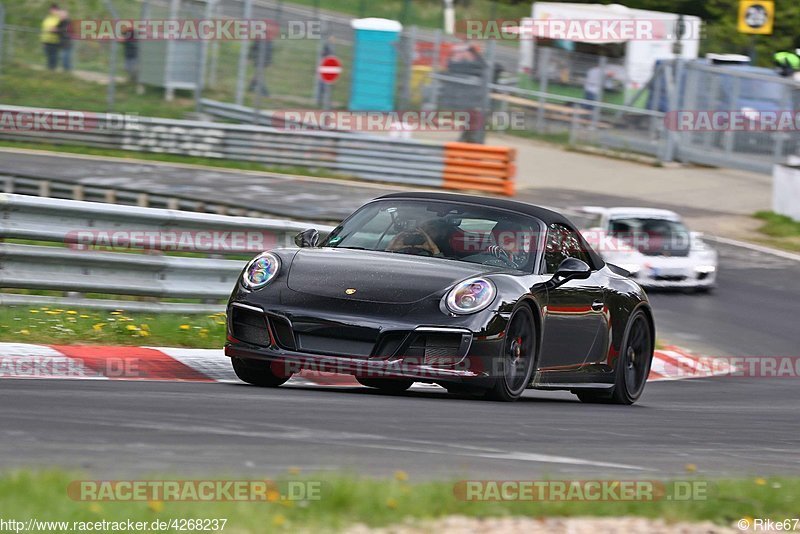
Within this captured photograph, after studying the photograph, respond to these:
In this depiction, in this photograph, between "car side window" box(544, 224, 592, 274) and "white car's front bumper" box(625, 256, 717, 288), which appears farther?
"white car's front bumper" box(625, 256, 717, 288)

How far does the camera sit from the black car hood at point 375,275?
8.15 metres

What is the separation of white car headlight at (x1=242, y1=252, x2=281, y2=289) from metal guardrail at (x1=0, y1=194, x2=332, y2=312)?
231 cm

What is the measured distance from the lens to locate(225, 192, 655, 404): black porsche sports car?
8031 millimetres

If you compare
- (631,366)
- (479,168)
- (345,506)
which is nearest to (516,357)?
(631,366)

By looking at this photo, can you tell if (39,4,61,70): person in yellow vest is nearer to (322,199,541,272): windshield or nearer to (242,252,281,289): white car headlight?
(322,199,541,272): windshield

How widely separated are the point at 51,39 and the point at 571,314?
23452 mm

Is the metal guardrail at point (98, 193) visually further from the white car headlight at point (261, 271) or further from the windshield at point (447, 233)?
the white car headlight at point (261, 271)

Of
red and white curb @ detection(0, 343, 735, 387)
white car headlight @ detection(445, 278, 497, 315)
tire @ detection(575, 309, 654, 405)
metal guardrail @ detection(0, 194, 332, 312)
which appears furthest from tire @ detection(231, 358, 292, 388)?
tire @ detection(575, 309, 654, 405)

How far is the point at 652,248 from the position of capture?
19906mm

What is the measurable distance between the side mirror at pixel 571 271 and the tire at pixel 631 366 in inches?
48.1

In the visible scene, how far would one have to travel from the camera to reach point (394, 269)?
27.6ft

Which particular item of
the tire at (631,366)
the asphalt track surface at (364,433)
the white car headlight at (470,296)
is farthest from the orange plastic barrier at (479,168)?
the white car headlight at (470,296)

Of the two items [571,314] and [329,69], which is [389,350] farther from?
[329,69]

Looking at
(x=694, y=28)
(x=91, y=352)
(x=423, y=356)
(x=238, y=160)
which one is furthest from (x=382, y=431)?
(x=694, y=28)
